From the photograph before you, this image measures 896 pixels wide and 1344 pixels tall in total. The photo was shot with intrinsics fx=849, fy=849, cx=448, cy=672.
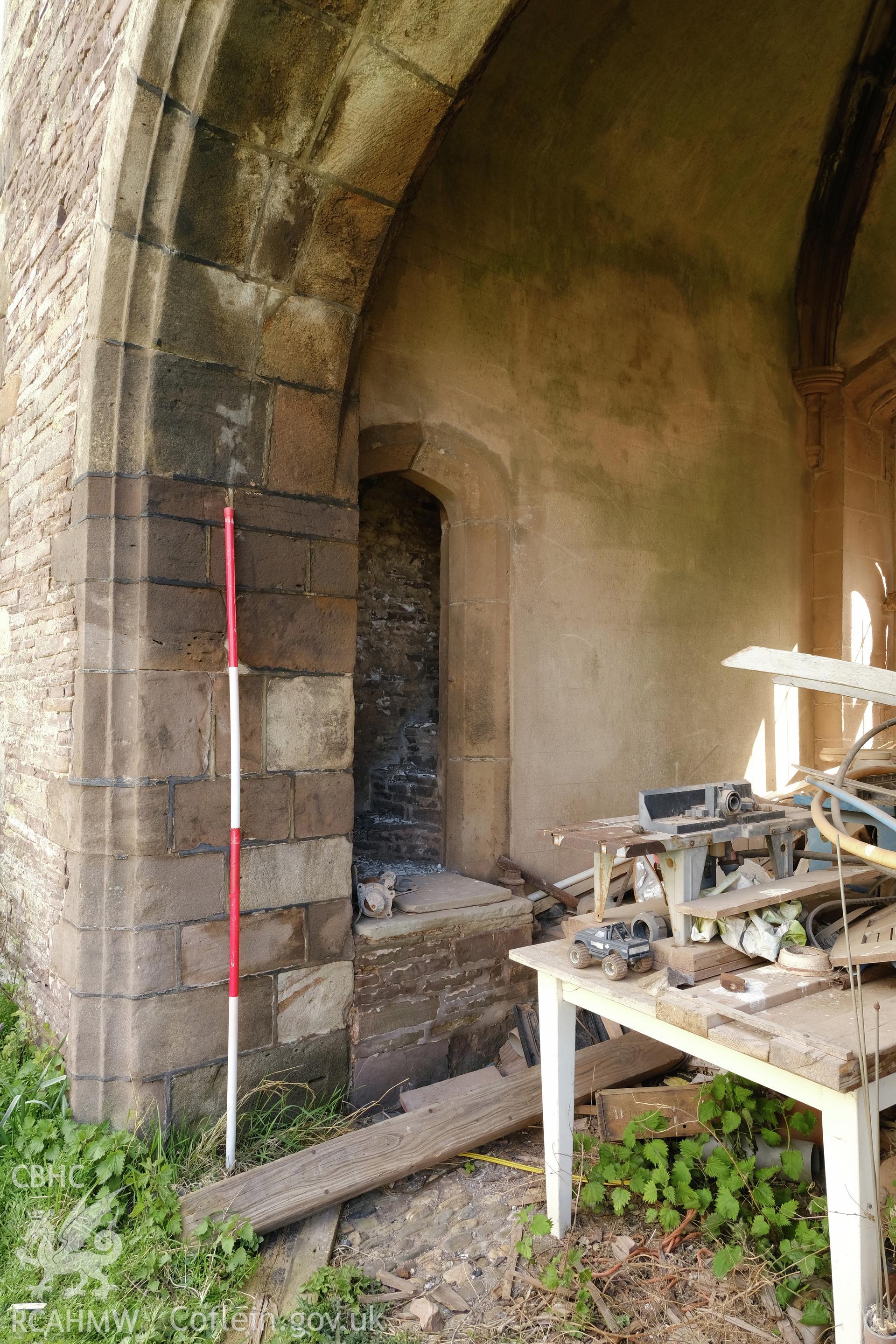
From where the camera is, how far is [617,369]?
5.13 m

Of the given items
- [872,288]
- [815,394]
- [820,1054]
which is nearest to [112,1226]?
[820,1054]

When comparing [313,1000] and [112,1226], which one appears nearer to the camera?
[112,1226]

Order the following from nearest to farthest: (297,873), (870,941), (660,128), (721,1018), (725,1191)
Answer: (721,1018)
(870,941)
(725,1191)
(297,873)
(660,128)

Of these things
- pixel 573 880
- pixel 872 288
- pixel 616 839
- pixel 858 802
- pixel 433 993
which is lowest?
pixel 433 993

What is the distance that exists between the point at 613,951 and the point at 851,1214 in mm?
727

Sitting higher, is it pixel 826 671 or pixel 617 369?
pixel 617 369

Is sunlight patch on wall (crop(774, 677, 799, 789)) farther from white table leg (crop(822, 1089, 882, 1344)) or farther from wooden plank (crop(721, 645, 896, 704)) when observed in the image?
white table leg (crop(822, 1089, 882, 1344))

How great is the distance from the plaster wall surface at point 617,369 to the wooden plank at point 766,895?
2155 millimetres

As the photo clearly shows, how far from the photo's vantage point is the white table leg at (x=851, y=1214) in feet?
5.50

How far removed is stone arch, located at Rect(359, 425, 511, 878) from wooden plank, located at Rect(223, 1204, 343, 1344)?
1.94 m

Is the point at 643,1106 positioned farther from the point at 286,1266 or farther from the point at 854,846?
the point at 854,846

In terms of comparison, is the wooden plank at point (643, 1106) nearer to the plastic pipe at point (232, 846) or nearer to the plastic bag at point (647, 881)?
the plastic bag at point (647, 881)

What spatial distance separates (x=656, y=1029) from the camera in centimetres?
210

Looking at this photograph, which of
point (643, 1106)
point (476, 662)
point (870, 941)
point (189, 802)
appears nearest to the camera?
point (870, 941)
